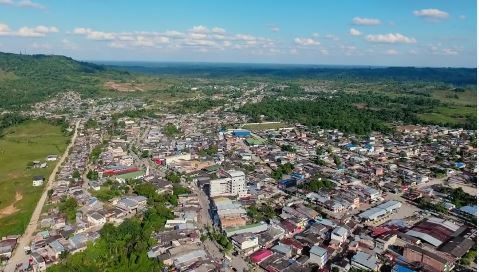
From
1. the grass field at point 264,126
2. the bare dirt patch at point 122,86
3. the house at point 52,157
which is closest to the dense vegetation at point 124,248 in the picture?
the house at point 52,157

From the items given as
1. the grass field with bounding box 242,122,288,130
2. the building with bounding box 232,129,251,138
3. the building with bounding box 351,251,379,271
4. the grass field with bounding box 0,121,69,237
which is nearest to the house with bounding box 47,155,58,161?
the grass field with bounding box 0,121,69,237

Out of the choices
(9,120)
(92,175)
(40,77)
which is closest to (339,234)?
(92,175)

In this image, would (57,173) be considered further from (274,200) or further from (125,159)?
(274,200)

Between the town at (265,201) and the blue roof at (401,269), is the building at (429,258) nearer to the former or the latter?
the town at (265,201)

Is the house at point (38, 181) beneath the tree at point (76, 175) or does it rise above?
beneath

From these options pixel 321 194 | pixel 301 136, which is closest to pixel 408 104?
pixel 301 136

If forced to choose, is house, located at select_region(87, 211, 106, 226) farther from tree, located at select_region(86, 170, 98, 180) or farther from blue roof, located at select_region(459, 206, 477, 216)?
blue roof, located at select_region(459, 206, 477, 216)
